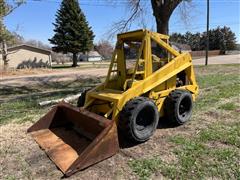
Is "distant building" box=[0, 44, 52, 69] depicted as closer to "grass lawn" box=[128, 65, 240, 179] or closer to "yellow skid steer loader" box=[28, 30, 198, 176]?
"yellow skid steer loader" box=[28, 30, 198, 176]

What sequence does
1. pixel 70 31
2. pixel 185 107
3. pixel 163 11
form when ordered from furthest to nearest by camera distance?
pixel 70 31
pixel 163 11
pixel 185 107

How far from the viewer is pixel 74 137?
15.7 feet

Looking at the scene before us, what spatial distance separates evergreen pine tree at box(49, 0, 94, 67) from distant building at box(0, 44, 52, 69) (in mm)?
2676

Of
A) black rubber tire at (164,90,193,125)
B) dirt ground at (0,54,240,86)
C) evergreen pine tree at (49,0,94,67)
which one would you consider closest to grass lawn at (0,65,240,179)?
black rubber tire at (164,90,193,125)

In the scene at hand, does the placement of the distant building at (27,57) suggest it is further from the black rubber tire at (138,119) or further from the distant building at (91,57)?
the distant building at (91,57)

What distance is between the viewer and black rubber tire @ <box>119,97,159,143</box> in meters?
4.17

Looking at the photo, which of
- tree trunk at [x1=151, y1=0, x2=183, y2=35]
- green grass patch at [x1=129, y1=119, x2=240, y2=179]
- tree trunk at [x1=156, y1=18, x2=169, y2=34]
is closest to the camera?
green grass patch at [x1=129, y1=119, x2=240, y2=179]

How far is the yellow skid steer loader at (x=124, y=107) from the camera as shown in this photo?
3957mm

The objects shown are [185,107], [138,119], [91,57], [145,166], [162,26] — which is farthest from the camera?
[91,57]

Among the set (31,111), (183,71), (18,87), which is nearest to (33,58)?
(18,87)

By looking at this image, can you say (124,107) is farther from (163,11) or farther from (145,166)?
(163,11)

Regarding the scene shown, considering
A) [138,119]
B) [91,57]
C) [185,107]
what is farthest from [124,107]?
[91,57]

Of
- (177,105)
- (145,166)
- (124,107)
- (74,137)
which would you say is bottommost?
(145,166)

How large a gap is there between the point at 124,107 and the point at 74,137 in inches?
46.2
